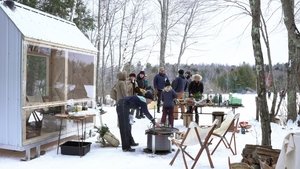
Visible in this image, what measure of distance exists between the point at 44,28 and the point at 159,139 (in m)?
3.22

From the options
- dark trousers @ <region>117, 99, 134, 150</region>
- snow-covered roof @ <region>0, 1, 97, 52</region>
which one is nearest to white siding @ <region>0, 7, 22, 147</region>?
snow-covered roof @ <region>0, 1, 97, 52</region>

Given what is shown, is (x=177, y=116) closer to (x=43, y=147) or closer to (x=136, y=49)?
(x=43, y=147)

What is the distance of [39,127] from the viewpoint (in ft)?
23.5

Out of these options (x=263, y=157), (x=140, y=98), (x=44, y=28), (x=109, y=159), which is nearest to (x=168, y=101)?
(x=140, y=98)

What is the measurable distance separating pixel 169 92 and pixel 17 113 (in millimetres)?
3937

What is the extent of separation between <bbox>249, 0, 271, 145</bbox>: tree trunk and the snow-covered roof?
12.6 feet

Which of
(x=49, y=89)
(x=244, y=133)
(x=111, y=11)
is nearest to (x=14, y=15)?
(x=49, y=89)

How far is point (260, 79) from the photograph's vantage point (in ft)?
19.7

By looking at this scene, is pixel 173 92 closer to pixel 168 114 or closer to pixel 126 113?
pixel 168 114

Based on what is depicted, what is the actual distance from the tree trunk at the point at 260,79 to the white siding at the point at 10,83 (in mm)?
4004

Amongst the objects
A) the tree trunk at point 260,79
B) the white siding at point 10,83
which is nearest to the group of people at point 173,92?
the tree trunk at point 260,79

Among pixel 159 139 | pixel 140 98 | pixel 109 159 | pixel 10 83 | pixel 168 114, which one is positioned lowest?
pixel 109 159

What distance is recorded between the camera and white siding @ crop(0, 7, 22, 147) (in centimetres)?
644

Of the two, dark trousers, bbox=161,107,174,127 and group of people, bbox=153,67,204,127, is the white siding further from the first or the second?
dark trousers, bbox=161,107,174,127
